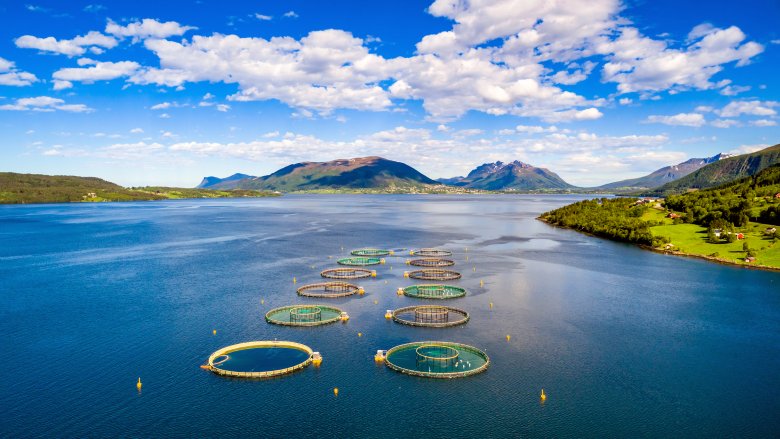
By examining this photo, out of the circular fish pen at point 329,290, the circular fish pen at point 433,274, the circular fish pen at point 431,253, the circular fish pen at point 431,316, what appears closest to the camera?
the circular fish pen at point 431,316

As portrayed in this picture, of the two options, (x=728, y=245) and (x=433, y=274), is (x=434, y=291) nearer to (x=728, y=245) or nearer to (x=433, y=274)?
(x=433, y=274)

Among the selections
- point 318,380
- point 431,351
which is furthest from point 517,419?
point 318,380

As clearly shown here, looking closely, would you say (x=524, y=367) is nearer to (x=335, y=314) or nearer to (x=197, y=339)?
(x=335, y=314)

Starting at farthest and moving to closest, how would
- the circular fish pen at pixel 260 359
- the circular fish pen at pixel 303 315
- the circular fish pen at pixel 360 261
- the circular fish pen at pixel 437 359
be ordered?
the circular fish pen at pixel 360 261
the circular fish pen at pixel 303 315
the circular fish pen at pixel 437 359
the circular fish pen at pixel 260 359

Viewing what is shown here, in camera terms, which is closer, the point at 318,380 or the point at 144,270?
the point at 318,380

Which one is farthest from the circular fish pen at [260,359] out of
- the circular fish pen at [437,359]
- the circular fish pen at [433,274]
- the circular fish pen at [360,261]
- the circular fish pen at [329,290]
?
the circular fish pen at [360,261]

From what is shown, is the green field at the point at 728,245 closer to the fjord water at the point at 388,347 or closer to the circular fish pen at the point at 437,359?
the fjord water at the point at 388,347
